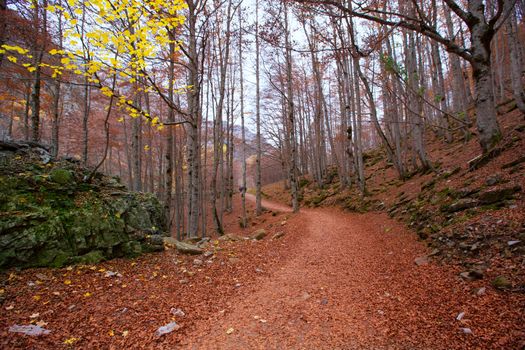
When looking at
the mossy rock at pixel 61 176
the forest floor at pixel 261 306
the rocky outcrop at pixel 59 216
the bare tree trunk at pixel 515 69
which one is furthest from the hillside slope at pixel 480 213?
the mossy rock at pixel 61 176

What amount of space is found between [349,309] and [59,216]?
15.3 ft

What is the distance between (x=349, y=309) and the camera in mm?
3094

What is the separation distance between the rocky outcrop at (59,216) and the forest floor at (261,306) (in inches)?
10.7

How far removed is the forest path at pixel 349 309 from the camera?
8.07 feet

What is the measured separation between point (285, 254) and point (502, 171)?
4.95 meters

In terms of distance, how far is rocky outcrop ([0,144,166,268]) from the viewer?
3449 mm

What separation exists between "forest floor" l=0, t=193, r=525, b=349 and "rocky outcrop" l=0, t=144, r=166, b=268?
272mm

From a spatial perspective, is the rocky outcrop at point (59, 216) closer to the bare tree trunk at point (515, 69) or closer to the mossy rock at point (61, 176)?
the mossy rock at point (61, 176)

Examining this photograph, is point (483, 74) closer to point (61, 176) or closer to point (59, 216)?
point (59, 216)

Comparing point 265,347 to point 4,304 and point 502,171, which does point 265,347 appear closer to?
point 4,304

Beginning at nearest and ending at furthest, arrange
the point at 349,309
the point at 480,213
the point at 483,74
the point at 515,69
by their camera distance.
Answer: the point at 349,309, the point at 480,213, the point at 483,74, the point at 515,69

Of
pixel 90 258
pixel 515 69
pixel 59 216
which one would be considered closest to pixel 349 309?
pixel 90 258

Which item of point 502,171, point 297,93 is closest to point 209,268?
point 502,171

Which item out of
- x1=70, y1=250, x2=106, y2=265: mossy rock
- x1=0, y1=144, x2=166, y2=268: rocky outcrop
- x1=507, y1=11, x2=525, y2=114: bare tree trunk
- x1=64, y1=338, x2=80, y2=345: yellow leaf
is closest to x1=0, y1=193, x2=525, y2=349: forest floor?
x1=64, y1=338, x2=80, y2=345: yellow leaf
